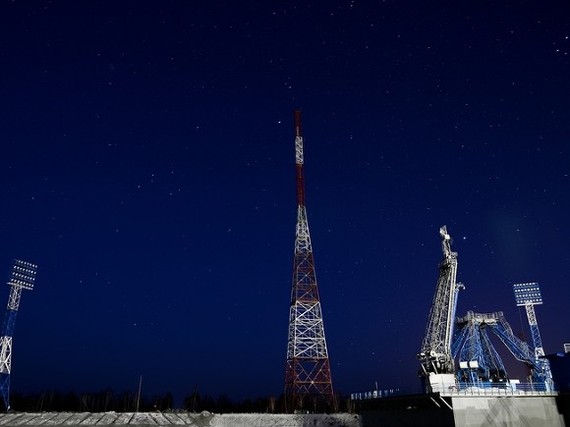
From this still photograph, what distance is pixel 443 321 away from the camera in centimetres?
5559

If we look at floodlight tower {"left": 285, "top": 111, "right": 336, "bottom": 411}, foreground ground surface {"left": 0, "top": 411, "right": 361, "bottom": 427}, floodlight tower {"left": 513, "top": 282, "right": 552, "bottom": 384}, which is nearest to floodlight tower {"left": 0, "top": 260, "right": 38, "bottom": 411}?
foreground ground surface {"left": 0, "top": 411, "right": 361, "bottom": 427}

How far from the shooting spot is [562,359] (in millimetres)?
39156

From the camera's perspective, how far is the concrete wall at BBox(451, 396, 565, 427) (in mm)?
35344

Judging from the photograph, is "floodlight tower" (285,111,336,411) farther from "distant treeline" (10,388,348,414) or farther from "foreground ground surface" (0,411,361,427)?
"distant treeline" (10,388,348,414)

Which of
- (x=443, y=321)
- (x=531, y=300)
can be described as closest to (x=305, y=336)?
(x=443, y=321)

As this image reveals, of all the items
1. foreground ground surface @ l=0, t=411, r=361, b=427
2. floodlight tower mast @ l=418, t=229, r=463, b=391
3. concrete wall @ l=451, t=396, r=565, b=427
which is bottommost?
foreground ground surface @ l=0, t=411, r=361, b=427

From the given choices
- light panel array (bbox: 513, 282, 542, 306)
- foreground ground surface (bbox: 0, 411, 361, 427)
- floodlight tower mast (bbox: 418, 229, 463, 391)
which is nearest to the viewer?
floodlight tower mast (bbox: 418, 229, 463, 391)

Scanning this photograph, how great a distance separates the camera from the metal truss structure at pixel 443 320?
51.7 metres

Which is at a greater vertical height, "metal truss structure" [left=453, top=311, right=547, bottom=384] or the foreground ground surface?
"metal truss structure" [left=453, top=311, right=547, bottom=384]

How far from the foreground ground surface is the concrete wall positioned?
117 feet

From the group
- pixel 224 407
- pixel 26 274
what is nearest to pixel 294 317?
pixel 26 274

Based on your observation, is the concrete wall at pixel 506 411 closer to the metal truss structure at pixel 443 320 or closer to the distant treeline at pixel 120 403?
the metal truss structure at pixel 443 320

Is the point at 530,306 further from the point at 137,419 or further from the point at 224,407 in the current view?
the point at 224,407

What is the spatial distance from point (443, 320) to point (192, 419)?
1670 inches
